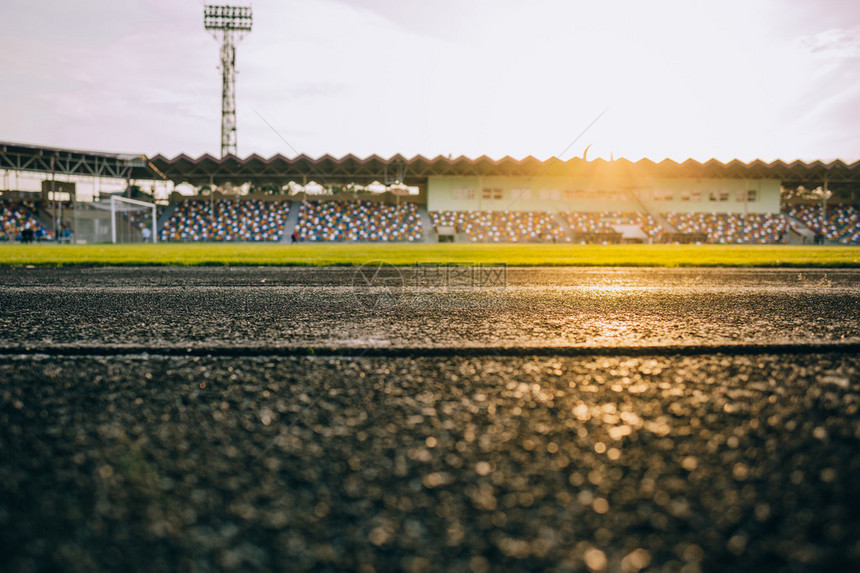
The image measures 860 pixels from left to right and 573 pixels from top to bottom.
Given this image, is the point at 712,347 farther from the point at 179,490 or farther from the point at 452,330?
the point at 179,490

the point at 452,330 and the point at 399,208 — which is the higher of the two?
the point at 399,208

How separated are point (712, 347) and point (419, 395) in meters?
1.69

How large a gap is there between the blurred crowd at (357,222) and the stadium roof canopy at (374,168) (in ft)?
8.21

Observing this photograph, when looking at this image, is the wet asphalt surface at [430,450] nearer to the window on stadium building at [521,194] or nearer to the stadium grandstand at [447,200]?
the stadium grandstand at [447,200]

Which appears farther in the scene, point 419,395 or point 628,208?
point 628,208

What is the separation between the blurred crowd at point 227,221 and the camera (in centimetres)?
3747

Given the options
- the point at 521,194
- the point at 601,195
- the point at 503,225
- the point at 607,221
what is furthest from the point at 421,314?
the point at 601,195

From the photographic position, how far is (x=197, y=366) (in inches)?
85.9

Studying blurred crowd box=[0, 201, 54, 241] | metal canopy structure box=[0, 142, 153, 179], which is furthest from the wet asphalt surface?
blurred crowd box=[0, 201, 54, 241]

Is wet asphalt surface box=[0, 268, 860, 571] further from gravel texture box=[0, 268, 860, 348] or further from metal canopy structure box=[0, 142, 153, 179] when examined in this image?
metal canopy structure box=[0, 142, 153, 179]

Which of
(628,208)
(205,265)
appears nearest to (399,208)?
(628,208)

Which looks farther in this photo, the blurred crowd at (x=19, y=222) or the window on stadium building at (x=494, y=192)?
the window on stadium building at (x=494, y=192)

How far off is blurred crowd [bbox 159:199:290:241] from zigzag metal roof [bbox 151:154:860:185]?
231 centimetres

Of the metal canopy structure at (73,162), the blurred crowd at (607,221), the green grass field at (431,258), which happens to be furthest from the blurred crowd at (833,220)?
the metal canopy structure at (73,162)
